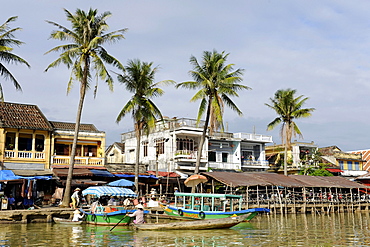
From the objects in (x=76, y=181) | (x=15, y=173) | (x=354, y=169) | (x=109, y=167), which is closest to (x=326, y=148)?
(x=354, y=169)

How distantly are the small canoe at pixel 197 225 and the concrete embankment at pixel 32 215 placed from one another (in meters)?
6.80

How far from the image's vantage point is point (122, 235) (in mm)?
20453

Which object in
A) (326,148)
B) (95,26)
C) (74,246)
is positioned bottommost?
(74,246)

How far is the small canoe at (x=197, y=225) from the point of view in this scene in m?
21.2

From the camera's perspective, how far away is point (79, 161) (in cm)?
3597

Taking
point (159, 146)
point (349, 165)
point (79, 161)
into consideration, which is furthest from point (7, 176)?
point (349, 165)

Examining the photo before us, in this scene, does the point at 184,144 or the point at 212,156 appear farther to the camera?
the point at 212,156

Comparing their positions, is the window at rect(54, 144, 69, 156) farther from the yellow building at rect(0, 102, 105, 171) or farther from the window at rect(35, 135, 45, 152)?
the window at rect(35, 135, 45, 152)

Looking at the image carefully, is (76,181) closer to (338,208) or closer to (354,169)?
(338,208)

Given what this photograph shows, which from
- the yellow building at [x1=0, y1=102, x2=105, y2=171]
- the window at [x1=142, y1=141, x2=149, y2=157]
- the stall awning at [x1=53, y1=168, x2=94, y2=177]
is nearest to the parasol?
the stall awning at [x1=53, y1=168, x2=94, y2=177]

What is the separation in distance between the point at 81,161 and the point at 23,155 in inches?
191

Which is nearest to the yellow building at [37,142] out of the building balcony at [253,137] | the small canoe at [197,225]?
the small canoe at [197,225]

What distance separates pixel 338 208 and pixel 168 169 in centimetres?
1693

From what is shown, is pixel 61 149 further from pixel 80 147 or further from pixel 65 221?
pixel 65 221
